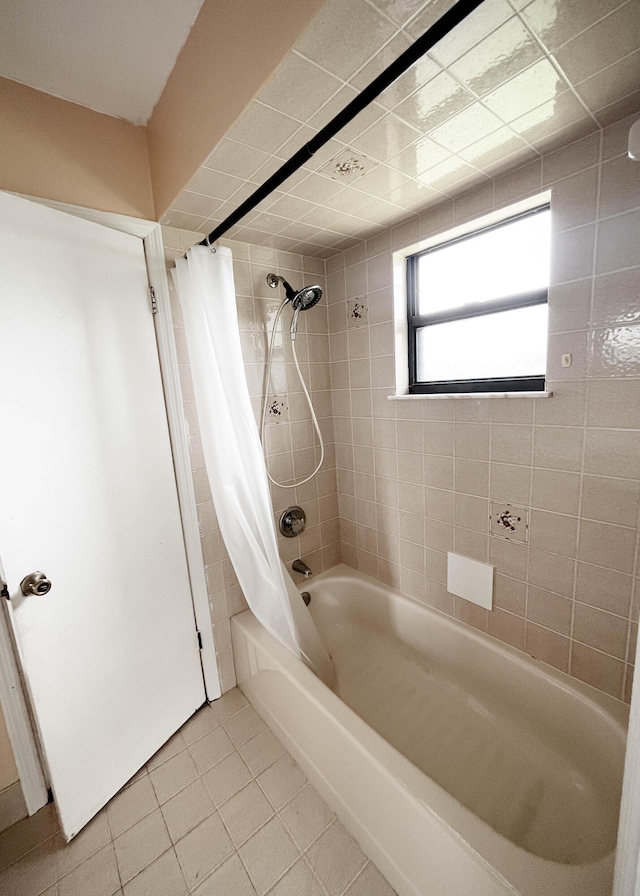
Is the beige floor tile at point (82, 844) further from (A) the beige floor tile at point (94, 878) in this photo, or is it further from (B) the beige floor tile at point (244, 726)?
(B) the beige floor tile at point (244, 726)

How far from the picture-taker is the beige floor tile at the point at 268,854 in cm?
105

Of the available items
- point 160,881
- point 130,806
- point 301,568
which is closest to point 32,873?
point 130,806

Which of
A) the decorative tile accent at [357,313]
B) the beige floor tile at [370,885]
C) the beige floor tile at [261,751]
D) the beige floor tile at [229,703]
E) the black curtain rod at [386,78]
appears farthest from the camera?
the decorative tile accent at [357,313]

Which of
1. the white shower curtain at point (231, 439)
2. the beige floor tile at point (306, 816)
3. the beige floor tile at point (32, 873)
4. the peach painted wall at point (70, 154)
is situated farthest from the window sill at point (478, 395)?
the beige floor tile at point (32, 873)

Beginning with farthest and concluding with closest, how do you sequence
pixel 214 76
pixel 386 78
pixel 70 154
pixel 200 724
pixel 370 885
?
pixel 200 724, pixel 70 154, pixel 370 885, pixel 214 76, pixel 386 78

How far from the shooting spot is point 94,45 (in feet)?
3.12

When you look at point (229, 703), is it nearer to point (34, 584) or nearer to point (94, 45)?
point (34, 584)

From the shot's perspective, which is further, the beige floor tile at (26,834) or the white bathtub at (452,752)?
the beige floor tile at (26,834)

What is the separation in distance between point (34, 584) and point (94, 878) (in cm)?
92

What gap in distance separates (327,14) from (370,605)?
2.14 metres

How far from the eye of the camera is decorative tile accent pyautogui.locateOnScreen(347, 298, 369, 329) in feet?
5.70

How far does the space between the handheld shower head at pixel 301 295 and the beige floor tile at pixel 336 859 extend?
196 centimetres

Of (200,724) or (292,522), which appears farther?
(292,522)

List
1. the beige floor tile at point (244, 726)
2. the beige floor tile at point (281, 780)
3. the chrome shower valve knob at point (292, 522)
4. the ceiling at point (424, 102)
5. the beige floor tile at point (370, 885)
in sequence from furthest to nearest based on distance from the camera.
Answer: the chrome shower valve knob at point (292, 522)
the beige floor tile at point (244, 726)
the beige floor tile at point (281, 780)
the beige floor tile at point (370, 885)
the ceiling at point (424, 102)
